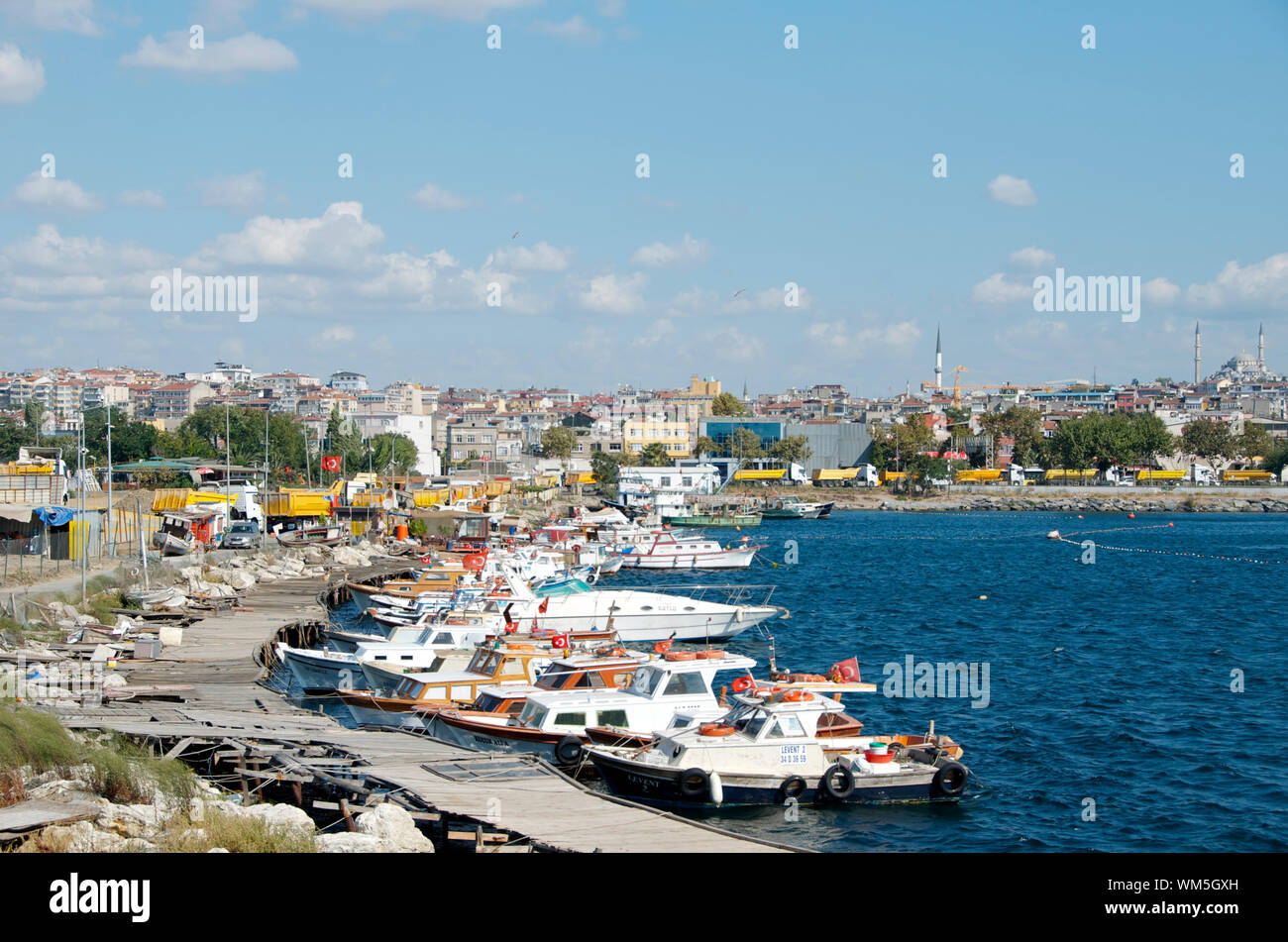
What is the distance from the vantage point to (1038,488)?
13775 centimetres

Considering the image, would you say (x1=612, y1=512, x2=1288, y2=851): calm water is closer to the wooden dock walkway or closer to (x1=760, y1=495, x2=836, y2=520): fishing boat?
the wooden dock walkway

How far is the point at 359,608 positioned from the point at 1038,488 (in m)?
109

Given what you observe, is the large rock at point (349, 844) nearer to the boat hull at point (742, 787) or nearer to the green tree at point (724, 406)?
the boat hull at point (742, 787)

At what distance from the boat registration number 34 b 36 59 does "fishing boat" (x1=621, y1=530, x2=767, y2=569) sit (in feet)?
149

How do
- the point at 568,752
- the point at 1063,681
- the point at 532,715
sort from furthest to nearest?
the point at 1063,681 → the point at 532,715 → the point at 568,752

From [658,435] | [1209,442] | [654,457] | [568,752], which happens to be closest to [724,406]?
[658,435]

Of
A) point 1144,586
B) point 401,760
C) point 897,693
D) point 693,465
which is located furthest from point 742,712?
point 693,465

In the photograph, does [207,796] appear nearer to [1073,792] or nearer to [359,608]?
[1073,792]

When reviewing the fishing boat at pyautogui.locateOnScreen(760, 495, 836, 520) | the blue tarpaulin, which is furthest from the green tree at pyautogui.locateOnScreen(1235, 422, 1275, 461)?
the blue tarpaulin

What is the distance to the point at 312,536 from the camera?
6194cm

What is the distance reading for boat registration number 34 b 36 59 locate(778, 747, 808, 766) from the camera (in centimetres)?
1919

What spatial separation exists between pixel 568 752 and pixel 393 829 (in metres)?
7.52

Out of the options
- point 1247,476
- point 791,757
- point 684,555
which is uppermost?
point 1247,476

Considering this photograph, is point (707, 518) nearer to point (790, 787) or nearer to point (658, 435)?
point (658, 435)
